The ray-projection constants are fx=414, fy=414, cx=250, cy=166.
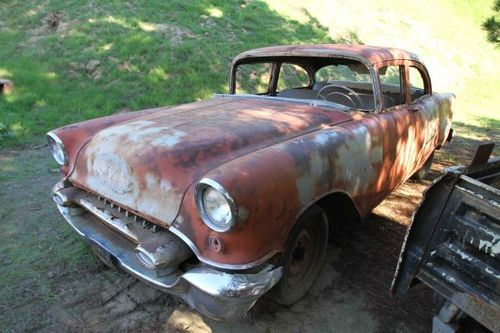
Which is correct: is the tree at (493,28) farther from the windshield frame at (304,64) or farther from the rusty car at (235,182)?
the windshield frame at (304,64)

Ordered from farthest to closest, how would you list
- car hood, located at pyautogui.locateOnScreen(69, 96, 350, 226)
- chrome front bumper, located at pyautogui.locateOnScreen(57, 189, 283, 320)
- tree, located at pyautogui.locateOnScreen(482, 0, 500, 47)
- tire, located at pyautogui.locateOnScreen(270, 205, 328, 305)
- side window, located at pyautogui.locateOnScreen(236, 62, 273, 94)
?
side window, located at pyautogui.locateOnScreen(236, 62, 273, 94)
tree, located at pyautogui.locateOnScreen(482, 0, 500, 47)
tire, located at pyautogui.locateOnScreen(270, 205, 328, 305)
car hood, located at pyautogui.locateOnScreen(69, 96, 350, 226)
chrome front bumper, located at pyautogui.locateOnScreen(57, 189, 283, 320)

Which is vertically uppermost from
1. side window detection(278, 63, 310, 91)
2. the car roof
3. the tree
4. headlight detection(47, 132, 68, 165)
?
the tree

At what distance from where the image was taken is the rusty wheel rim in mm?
2588

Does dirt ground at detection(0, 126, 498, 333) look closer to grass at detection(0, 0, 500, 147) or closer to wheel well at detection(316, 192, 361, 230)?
wheel well at detection(316, 192, 361, 230)

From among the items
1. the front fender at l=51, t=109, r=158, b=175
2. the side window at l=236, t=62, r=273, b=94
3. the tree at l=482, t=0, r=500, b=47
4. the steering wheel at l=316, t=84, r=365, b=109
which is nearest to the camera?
the front fender at l=51, t=109, r=158, b=175

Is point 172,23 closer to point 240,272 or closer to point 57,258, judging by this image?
point 57,258

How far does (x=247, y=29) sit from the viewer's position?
9.97m

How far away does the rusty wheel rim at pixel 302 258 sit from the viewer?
2.59m

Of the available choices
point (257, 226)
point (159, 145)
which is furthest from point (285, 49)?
point (257, 226)

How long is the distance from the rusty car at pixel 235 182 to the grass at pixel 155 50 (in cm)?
383

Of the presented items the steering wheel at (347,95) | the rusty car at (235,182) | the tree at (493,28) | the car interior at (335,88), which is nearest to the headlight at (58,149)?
the rusty car at (235,182)

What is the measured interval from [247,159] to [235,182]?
0.25 meters

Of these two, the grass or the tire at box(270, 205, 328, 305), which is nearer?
the tire at box(270, 205, 328, 305)

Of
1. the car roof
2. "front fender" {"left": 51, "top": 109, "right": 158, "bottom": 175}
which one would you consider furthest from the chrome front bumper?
the car roof
